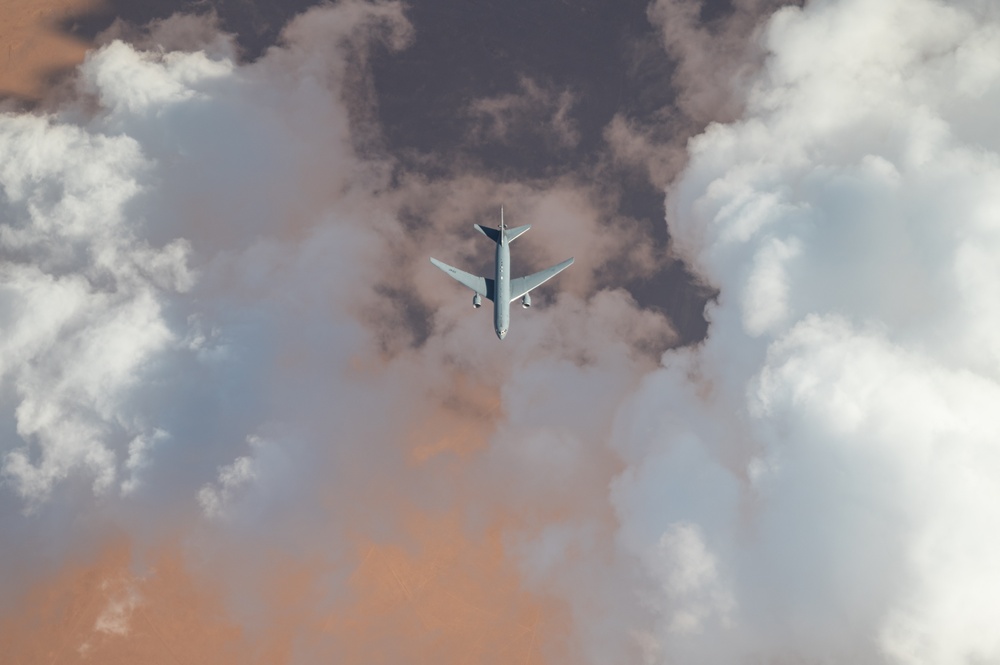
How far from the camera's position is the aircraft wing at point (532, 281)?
11356cm

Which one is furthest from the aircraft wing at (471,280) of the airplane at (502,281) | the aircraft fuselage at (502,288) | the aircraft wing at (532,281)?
the aircraft fuselage at (502,288)

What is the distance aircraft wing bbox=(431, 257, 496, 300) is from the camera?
114312 mm

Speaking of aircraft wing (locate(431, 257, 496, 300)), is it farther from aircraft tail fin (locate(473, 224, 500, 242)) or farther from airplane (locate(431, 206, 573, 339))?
aircraft tail fin (locate(473, 224, 500, 242))

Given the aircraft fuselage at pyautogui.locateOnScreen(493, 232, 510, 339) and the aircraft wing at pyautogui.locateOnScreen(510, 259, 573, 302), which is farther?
the aircraft wing at pyautogui.locateOnScreen(510, 259, 573, 302)

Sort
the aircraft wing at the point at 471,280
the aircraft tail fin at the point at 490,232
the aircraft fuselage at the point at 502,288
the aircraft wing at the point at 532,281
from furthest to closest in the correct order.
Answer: the aircraft wing at the point at 471,280 → the aircraft wing at the point at 532,281 → the aircraft tail fin at the point at 490,232 → the aircraft fuselage at the point at 502,288

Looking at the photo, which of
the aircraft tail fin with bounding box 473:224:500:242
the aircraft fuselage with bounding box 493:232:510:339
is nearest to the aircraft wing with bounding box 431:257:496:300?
the aircraft fuselage with bounding box 493:232:510:339

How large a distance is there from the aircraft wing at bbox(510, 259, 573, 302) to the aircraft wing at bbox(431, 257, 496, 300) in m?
1.03

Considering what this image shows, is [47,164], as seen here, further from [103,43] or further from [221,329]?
[221,329]

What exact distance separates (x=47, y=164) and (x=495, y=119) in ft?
282

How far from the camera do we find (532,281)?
114m

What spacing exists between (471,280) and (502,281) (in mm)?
9030

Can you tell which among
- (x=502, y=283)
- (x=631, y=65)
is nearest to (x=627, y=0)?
(x=631, y=65)

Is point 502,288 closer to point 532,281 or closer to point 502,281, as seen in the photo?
point 502,281

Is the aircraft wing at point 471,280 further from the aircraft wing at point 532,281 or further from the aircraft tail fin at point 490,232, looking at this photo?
the aircraft tail fin at point 490,232
